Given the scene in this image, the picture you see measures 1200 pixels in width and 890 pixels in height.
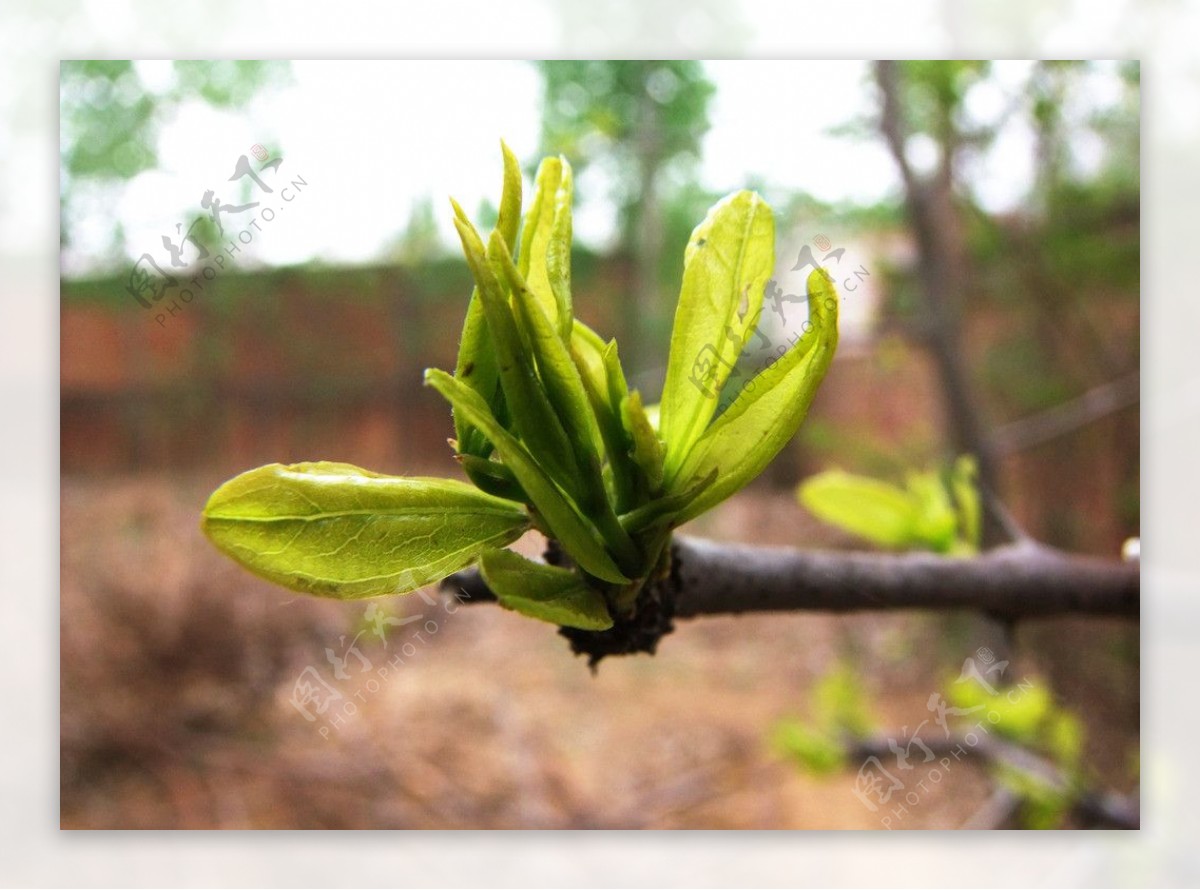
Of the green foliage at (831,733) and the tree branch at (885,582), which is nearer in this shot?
the tree branch at (885,582)

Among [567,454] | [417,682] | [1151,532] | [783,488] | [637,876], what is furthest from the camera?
[783,488]

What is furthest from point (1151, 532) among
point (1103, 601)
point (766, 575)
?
point (766, 575)

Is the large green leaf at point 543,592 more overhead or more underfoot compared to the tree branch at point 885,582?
more overhead

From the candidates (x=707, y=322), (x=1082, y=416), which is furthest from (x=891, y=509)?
(x=1082, y=416)

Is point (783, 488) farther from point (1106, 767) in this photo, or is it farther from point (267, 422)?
point (267, 422)

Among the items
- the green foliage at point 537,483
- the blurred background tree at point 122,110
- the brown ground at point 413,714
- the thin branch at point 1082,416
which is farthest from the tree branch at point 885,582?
the brown ground at point 413,714

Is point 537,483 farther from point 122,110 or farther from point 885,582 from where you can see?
point 122,110

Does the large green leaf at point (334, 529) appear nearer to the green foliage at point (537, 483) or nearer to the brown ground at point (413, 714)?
the green foliage at point (537, 483)
